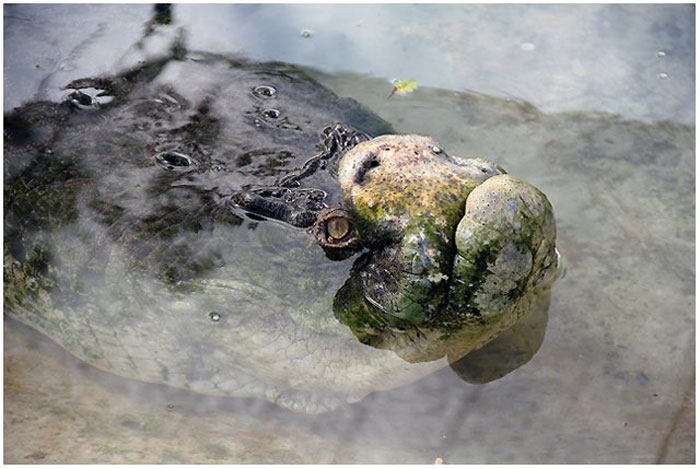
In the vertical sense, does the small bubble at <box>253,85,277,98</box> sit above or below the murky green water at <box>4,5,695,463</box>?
above

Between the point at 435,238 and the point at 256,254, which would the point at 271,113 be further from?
the point at 435,238

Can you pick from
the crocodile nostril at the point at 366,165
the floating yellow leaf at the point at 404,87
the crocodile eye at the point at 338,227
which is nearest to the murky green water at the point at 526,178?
the floating yellow leaf at the point at 404,87

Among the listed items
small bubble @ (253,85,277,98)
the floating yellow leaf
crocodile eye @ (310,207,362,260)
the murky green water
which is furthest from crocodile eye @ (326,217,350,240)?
the floating yellow leaf

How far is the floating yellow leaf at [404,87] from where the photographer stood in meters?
4.84

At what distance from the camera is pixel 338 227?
3.18 m

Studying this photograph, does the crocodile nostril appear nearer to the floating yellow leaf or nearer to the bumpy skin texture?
the bumpy skin texture

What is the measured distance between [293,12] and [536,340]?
299 cm

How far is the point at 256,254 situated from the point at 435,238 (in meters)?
0.84

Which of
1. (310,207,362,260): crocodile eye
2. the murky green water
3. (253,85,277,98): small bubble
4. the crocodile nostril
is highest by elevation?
the crocodile nostril

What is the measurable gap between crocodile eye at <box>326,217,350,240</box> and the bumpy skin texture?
0.06 meters

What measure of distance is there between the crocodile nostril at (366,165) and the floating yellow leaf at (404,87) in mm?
1724

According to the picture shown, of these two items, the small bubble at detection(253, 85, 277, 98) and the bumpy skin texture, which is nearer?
the bumpy skin texture

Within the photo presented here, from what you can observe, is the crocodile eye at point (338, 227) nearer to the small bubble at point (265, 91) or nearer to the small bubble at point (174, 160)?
the small bubble at point (174, 160)

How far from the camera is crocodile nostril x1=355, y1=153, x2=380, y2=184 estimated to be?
3125 millimetres
